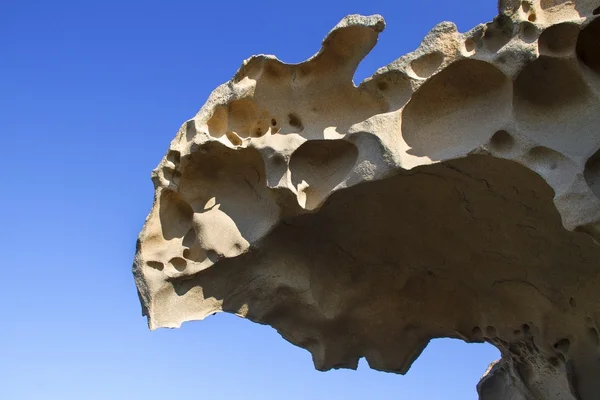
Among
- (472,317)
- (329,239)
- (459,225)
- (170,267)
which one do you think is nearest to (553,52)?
(459,225)

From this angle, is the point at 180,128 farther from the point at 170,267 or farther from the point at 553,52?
the point at 553,52

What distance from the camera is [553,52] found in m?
4.01

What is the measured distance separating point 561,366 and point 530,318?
375 millimetres

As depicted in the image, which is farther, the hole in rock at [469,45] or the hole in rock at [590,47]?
the hole in rock at [469,45]

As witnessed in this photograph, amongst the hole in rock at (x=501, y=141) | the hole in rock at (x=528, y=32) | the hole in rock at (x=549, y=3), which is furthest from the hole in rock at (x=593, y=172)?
the hole in rock at (x=549, y=3)

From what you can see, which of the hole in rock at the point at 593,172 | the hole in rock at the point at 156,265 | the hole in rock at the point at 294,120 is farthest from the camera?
the hole in rock at the point at 156,265

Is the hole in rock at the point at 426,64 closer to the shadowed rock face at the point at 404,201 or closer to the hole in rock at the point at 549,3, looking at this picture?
the shadowed rock face at the point at 404,201

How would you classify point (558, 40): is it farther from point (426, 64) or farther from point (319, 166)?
point (319, 166)

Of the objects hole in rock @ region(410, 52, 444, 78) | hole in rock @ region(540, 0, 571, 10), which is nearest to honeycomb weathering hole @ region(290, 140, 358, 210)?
hole in rock @ region(410, 52, 444, 78)

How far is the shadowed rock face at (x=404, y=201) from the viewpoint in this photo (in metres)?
4.07

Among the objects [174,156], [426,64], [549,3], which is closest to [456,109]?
[426,64]

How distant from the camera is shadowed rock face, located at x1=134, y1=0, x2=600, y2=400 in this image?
407 cm

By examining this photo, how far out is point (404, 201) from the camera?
15.5 feet

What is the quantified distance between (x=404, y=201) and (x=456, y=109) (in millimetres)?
679
